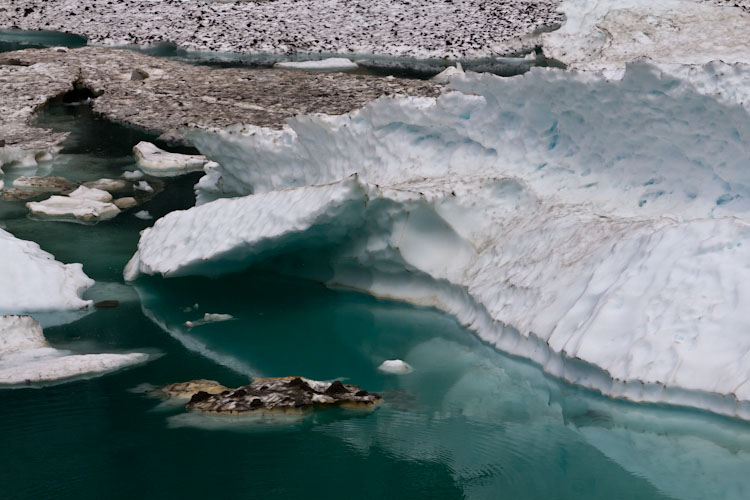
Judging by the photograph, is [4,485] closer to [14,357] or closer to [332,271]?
[14,357]

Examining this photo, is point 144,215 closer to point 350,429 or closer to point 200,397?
point 200,397

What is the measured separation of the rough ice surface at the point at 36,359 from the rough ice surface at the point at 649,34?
12563 mm

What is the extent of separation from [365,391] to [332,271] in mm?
2452

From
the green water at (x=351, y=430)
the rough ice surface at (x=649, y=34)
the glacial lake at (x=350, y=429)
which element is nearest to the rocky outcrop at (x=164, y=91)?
the rough ice surface at (x=649, y=34)

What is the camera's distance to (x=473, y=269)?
24.2ft

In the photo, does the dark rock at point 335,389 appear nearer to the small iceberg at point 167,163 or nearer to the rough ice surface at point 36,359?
the rough ice surface at point 36,359

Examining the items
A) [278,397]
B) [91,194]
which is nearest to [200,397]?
[278,397]

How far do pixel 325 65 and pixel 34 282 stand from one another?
39.6 feet

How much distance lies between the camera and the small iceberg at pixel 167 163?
1218 cm

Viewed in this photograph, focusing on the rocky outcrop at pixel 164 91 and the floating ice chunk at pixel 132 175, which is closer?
the floating ice chunk at pixel 132 175

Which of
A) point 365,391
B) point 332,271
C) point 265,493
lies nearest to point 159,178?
point 332,271

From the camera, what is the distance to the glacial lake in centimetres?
483

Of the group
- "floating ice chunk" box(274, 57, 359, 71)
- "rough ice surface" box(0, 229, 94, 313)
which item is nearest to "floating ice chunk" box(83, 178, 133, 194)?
"rough ice surface" box(0, 229, 94, 313)

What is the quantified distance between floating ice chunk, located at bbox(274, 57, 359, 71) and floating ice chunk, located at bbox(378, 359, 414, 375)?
13.0 metres
